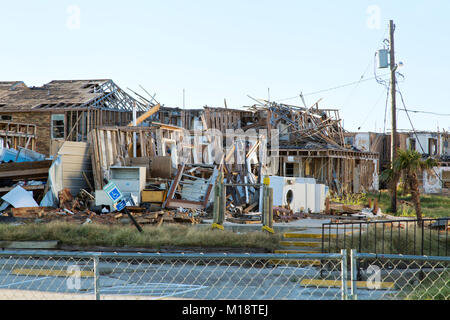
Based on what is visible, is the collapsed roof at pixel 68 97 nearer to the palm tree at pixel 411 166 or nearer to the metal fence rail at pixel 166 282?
the palm tree at pixel 411 166

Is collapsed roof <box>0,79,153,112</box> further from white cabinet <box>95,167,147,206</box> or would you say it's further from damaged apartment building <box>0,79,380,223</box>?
white cabinet <box>95,167,147,206</box>

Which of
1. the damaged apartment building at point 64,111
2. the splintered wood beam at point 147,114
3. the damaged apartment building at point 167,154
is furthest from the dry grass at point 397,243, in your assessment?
the damaged apartment building at point 64,111

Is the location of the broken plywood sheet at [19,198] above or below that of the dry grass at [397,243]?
above

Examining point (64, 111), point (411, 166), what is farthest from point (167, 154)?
point (64, 111)

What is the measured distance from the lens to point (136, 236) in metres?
15.7

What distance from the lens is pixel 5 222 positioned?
1939 centimetres

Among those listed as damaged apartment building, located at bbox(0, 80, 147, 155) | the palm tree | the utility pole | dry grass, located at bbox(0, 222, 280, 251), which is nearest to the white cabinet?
dry grass, located at bbox(0, 222, 280, 251)

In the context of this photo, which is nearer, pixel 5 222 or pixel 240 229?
pixel 240 229

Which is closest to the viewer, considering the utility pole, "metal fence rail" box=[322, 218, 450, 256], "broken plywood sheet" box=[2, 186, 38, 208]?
"metal fence rail" box=[322, 218, 450, 256]

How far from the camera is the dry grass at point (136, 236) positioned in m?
15.1

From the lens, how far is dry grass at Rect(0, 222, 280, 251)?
49.7 feet
